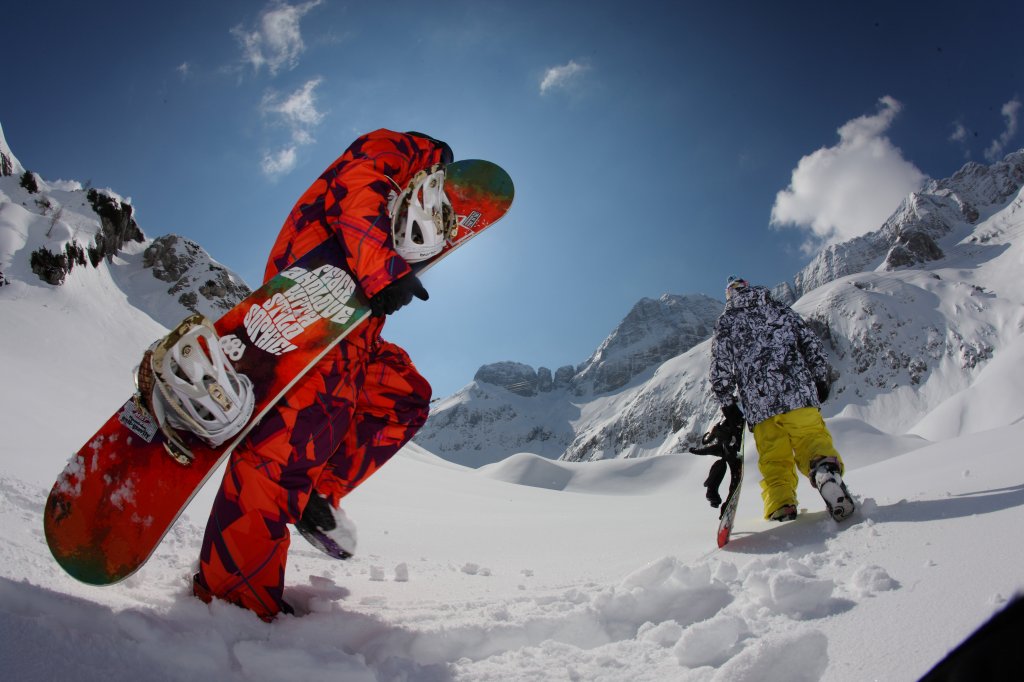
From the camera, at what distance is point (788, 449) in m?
3.14

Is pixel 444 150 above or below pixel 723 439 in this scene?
above

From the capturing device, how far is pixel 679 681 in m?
1.11

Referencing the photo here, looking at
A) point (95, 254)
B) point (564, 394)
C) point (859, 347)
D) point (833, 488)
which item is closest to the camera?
point (833, 488)

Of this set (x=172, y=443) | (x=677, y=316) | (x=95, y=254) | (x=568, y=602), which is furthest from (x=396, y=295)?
(x=677, y=316)

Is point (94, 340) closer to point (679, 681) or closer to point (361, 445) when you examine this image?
point (361, 445)

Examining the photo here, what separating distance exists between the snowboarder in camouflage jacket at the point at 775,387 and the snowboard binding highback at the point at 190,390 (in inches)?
100

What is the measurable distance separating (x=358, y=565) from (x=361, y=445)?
2.05 feet

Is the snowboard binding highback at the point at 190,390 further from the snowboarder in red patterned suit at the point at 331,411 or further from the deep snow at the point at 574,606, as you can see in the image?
the deep snow at the point at 574,606

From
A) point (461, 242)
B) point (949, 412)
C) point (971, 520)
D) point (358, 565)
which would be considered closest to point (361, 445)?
point (358, 565)

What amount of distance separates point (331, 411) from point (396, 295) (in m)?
0.50

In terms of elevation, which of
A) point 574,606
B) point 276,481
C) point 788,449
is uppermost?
point 788,449

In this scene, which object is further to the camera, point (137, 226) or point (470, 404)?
point (470, 404)

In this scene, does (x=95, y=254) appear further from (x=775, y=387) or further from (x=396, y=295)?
(x=775, y=387)

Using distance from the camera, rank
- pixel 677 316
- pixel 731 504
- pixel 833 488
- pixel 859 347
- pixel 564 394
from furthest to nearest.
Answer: pixel 564 394 → pixel 677 316 → pixel 859 347 → pixel 731 504 → pixel 833 488
